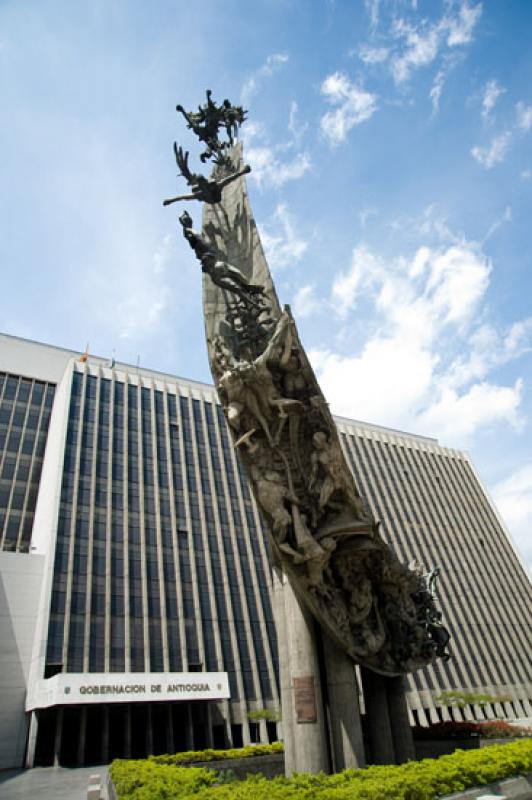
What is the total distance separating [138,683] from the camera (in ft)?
109

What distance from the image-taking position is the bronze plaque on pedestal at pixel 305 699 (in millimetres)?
12133

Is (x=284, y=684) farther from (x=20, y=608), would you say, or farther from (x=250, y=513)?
(x=250, y=513)

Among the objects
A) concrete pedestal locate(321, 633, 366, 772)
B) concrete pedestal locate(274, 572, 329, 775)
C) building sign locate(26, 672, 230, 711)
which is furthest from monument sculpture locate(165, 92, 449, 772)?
building sign locate(26, 672, 230, 711)

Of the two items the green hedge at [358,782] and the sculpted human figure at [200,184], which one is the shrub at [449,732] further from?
the sculpted human figure at [200,184]

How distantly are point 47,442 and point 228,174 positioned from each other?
38.3 metres

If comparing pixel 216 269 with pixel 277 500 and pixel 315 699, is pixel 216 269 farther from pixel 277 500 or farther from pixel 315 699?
pixel 315 699

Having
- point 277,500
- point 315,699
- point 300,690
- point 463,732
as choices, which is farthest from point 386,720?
point 277,500

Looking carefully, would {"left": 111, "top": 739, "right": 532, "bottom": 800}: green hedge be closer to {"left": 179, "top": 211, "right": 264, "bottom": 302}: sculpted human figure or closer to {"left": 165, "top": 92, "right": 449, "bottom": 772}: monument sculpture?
{"left": 165, "top": 92, "right": 449, "bottom": 772}: monument sculpture

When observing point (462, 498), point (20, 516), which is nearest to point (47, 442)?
point (20, 516)

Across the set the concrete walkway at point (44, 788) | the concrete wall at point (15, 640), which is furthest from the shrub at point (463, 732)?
the concrete wall at point (15, 640)

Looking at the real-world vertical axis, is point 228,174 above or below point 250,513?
below

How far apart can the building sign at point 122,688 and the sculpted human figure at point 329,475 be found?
26388 millimetres

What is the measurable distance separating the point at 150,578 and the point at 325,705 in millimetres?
32003

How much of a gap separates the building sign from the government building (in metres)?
0.10
